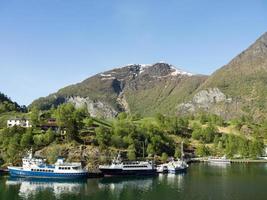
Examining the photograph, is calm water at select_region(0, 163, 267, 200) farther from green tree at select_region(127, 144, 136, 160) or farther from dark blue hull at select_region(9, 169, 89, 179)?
green tree at select_region(127, 144, 136, 160)

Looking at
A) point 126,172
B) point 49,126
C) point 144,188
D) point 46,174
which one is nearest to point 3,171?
point 46,174

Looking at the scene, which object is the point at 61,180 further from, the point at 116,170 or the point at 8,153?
the point at 8,153

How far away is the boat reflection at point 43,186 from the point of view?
359 ft

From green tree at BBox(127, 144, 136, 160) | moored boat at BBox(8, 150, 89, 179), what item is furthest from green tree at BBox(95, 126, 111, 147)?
moored boat at BBox(8, 150, 89, 179)

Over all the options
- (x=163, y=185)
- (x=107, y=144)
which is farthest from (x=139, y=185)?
(x=107, y=144)

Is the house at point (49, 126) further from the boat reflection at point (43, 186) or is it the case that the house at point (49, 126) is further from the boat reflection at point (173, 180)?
the boat reflection at point (173, 180)

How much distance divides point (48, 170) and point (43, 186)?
16890 mm

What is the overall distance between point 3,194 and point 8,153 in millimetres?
51579

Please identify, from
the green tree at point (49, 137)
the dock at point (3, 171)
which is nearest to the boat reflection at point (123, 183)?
the green tree at point (49, 137)

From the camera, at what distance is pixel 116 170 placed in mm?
149625

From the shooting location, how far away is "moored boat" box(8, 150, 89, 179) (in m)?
137

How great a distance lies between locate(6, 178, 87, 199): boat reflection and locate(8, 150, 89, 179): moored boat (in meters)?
3.37

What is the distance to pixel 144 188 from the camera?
120188 mm

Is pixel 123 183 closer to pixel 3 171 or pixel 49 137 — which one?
pixel 3 171
